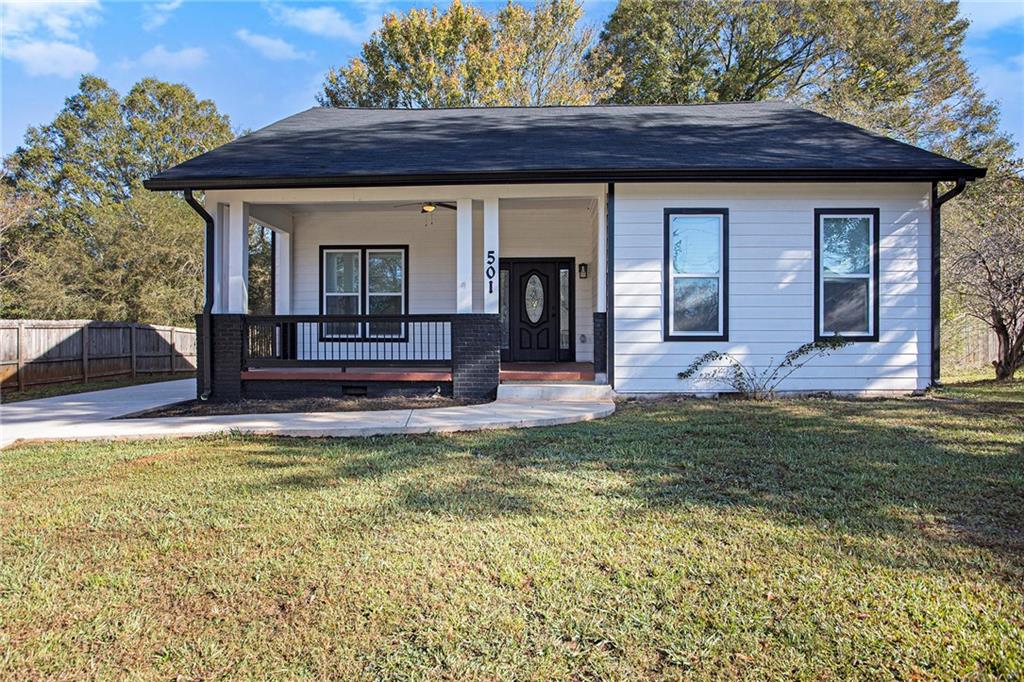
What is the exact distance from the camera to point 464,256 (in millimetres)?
8680

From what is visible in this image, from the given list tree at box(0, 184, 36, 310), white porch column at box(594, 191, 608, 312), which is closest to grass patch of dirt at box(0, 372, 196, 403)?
white porch column at box(594, 191, 608, 312)

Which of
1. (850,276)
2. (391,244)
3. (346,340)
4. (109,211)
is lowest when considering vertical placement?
(346,340)

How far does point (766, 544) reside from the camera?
3070 millimetres

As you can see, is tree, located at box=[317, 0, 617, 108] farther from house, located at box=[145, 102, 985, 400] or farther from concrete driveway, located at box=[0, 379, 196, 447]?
concrete driveway, located at box=[0, 379, 196, 447]

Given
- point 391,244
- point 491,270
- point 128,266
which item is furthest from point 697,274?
point 128,266

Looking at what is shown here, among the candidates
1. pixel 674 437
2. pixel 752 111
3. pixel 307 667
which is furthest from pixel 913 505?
pixel 752 111

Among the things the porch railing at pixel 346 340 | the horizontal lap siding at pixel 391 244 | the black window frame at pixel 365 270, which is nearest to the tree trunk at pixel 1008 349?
the porch railing at pixel 346 340

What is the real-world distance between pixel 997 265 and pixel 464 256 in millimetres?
9093

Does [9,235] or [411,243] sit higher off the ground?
[9,235]

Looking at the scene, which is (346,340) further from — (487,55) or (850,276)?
(487,55)

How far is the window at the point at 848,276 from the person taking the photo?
854 centimetres

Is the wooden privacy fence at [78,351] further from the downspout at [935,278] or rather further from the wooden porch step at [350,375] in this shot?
the downspout at [935,278]

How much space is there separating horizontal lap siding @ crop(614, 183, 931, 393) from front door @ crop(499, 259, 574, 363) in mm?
3335

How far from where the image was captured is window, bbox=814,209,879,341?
336 inches
